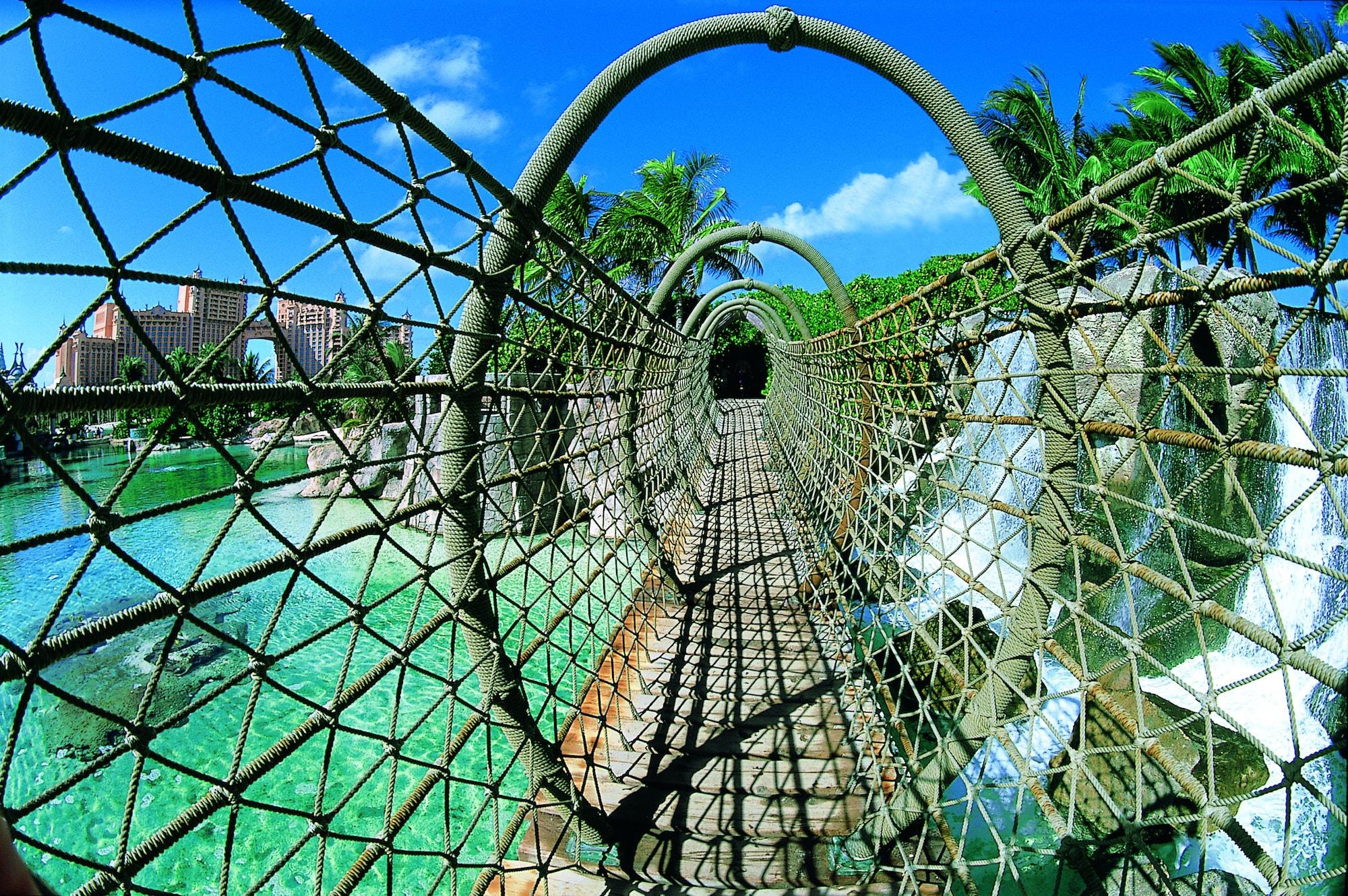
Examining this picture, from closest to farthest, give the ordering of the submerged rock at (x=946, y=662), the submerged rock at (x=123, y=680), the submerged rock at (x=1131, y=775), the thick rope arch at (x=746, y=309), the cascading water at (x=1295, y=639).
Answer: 1. the submerged rock at (x=946, y=662)
2. the submerged rock at (x=1131, y=775)
3. the cascading water at (x=1295, y=639)
4. the submerged rock at (x=123, y=680)
5. the thick rope arch at (x=746, y=309)

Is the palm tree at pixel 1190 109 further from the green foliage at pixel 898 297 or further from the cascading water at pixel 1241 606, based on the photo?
the cascading water at pixel 1241 606

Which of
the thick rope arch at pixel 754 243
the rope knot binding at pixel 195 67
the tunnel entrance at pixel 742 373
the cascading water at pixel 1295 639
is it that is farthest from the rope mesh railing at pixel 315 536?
the tunnel entrance at pixel 742 373

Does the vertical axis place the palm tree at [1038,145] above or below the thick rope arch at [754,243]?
above

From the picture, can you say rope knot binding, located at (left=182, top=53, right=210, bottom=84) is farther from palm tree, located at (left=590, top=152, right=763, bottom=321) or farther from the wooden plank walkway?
palm tree, located at (left=590, top=152, right=763, bottom=321)

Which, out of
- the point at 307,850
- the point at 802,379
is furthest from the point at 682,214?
the point at 307,850

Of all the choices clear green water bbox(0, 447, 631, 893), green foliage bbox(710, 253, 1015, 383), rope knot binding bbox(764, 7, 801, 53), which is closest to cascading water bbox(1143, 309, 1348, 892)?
green foliage bbox(710, 253, 1015, 383)

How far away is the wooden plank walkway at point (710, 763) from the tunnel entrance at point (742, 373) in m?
18.1

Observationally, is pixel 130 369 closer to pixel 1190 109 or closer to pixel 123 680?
pixel 123 680

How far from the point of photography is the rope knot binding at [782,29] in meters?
1.87

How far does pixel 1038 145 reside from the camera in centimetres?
1456

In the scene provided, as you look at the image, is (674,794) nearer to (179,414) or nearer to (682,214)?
(179,414)

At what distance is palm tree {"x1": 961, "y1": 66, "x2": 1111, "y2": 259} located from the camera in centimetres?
1434

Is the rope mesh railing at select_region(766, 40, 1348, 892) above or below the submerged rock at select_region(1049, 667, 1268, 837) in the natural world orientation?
above

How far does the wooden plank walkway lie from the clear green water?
211mm
